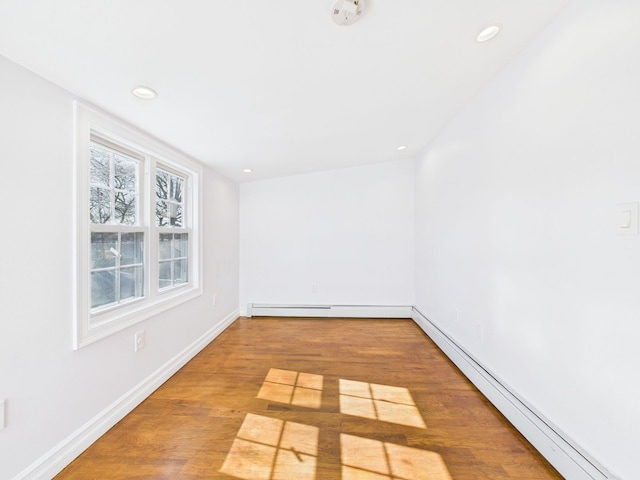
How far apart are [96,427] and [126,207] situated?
146cm

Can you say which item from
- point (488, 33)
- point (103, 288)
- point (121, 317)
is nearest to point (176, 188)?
point (103, 288)

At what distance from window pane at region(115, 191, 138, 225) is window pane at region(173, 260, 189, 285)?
730 millimetres

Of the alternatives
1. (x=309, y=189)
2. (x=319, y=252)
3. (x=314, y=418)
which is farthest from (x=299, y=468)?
(x=309, y=189)

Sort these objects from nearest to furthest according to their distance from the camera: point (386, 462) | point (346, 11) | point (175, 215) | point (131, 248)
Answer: point (346, 11) → point (386, 462) → point (131, 248) → point (175, 215)

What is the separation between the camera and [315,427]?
1.66 m

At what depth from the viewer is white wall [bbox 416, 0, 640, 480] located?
1.05 m

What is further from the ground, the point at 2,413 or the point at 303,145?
the point at 303,145

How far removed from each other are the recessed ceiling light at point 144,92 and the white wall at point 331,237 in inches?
98.2

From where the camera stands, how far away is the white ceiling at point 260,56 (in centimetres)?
105

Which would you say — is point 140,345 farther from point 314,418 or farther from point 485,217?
point 485,217

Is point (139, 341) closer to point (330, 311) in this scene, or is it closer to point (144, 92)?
point (144, 92)

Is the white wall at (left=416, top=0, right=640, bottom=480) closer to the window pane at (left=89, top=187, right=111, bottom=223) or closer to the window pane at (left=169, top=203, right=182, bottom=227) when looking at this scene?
the window pane at (left=89, top=187, right=111, bottom=223)

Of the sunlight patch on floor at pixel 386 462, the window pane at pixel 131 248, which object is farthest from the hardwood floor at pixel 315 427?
the window pane at pixel 131 248

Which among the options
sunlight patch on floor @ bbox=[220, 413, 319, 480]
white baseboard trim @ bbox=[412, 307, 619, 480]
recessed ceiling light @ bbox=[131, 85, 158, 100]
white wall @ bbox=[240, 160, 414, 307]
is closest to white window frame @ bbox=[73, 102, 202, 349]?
recessed ceiling light @ bbox=[131, 85, 158, 100]
